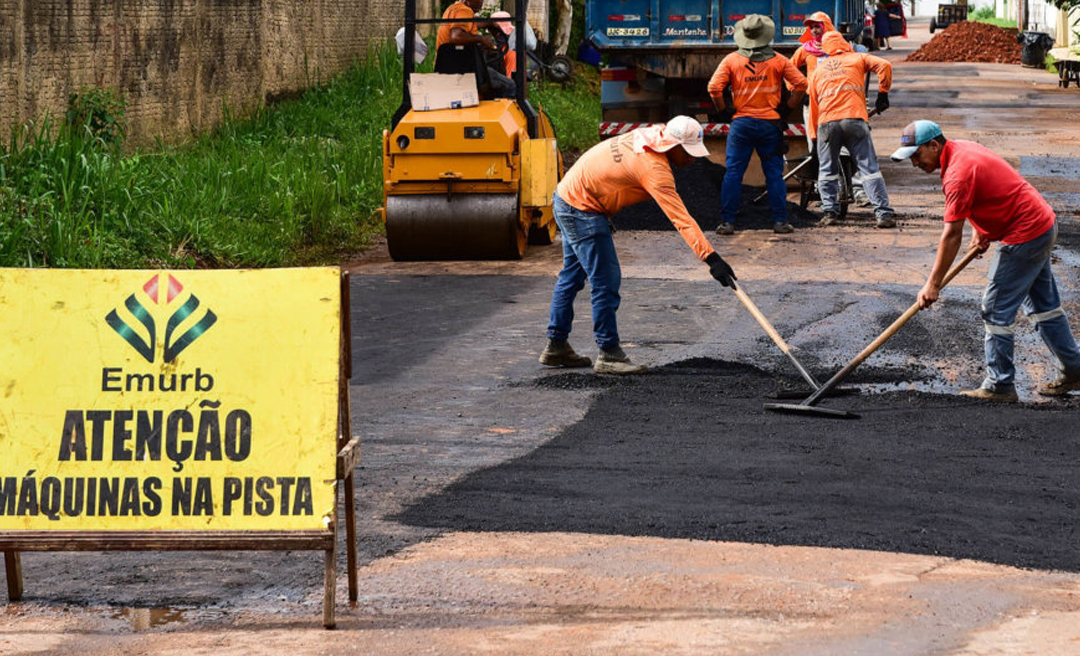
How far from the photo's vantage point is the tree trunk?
25.9 meters

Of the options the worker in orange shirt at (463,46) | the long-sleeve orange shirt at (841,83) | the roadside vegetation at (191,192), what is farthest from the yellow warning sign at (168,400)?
the long-sleeve orange shirt at (841,83)

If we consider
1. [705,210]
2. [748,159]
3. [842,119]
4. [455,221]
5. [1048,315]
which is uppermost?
[842,119]

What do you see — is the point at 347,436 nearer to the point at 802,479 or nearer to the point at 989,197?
the point at 802,479

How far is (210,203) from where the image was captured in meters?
13.7

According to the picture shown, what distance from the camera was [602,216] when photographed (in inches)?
370

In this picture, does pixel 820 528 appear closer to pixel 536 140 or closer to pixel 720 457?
pixel 720 457

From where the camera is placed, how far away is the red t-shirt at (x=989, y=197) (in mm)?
8305

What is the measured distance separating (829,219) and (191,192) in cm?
636

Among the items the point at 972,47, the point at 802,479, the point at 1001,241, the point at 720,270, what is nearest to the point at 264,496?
the point at 802,479

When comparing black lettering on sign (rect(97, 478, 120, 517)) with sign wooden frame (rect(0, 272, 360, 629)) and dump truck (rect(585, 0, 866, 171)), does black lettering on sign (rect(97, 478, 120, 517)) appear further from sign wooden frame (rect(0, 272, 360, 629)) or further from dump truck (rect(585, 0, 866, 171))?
dump truck (rect(585, 0, 866, 171))

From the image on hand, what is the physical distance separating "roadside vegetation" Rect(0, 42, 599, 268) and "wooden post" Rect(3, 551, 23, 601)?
18.6 ft

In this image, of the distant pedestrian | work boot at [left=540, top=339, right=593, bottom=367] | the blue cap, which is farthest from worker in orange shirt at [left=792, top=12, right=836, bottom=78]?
the distant pedestrian

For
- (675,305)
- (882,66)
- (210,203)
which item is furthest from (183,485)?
(882,66)

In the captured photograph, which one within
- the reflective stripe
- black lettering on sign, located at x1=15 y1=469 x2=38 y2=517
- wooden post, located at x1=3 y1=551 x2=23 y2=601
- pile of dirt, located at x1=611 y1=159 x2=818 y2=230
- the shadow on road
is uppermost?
black lettering on sign, located at x1=15 y1=469 x2=38 y2=517
